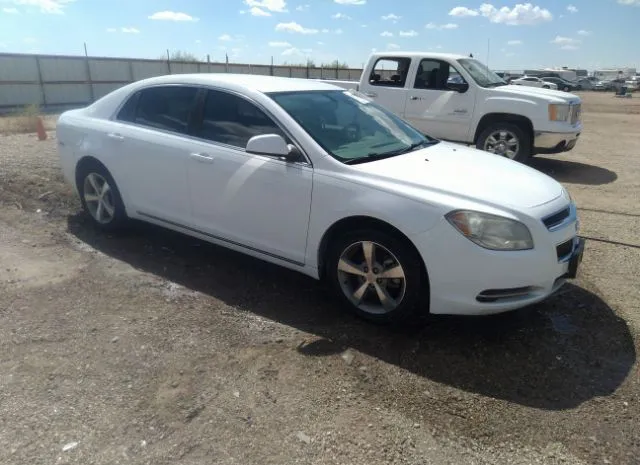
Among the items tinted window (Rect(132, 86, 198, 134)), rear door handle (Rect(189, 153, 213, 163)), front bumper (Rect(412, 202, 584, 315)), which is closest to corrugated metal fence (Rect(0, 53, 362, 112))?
tinted window (Rect(132, 86, 198, 134))

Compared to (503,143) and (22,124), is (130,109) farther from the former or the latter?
(22,124)

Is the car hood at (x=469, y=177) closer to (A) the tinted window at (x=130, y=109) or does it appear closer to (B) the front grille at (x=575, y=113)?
(A) the tinted window at (x=130, y=109)

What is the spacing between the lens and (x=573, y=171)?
30.3 feet

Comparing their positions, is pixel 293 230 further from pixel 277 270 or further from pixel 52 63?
pixel 52 63

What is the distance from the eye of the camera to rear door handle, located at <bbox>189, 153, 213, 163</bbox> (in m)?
4.09

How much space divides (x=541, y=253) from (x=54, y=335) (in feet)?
10.2

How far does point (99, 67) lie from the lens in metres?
23.7

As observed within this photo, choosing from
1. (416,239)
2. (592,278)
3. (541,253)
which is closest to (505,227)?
(541,253)

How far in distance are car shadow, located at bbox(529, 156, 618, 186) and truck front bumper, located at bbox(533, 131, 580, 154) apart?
47 centimetres

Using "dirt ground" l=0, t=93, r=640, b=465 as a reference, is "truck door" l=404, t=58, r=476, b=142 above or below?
above

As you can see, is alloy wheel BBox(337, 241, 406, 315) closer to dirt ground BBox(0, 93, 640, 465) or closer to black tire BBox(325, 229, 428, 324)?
black tire BBox(325, 229, 428, 324)

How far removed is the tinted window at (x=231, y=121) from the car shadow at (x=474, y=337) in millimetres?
1142

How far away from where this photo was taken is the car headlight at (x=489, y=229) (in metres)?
3.07

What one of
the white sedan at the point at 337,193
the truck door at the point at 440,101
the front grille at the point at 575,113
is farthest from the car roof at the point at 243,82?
the front grille at the point at 575,113
